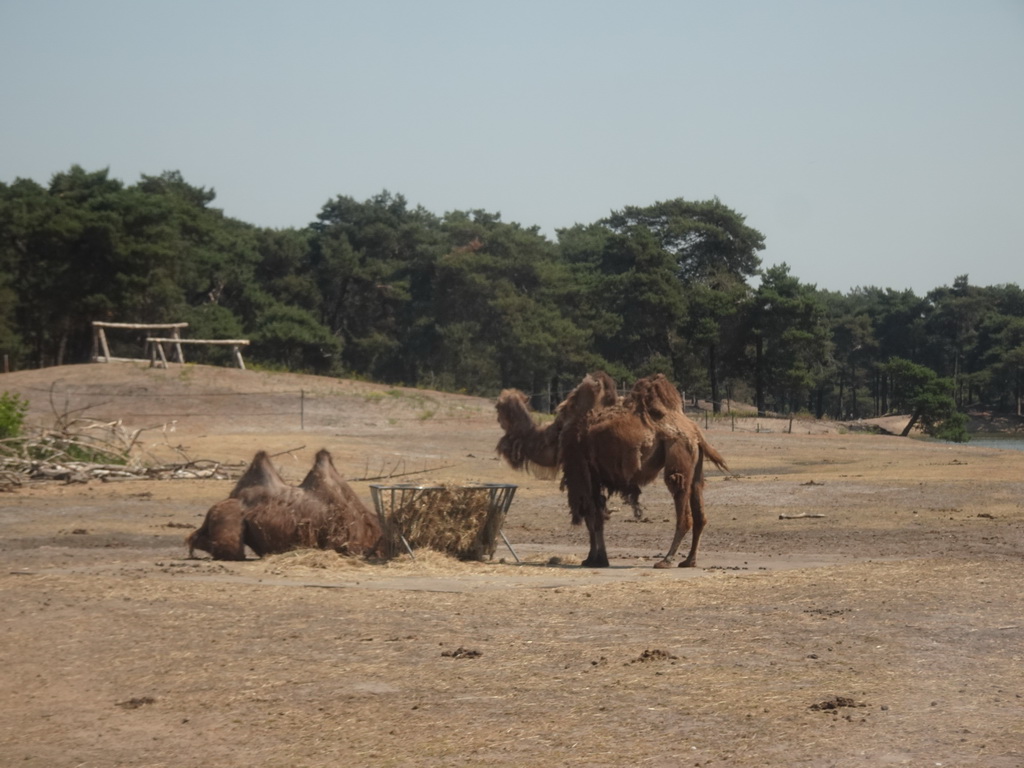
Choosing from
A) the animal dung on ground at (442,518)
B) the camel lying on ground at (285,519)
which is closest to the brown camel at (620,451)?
the animal dung on ground at (442,518)

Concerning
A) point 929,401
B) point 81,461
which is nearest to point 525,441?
point 81,461

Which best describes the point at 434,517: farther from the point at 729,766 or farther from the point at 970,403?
the point at 970,403

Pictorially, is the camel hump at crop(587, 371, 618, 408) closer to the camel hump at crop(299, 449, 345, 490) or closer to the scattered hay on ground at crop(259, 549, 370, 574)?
the camel hump at crop(299, 449, 345, 490)

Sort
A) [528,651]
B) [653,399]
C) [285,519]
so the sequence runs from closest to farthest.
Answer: [528,651]
[285,519]
[653,399]

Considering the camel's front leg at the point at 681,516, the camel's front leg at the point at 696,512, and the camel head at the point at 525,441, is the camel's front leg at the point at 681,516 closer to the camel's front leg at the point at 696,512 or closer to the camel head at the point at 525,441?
the camel's front leg at the point at 696,512

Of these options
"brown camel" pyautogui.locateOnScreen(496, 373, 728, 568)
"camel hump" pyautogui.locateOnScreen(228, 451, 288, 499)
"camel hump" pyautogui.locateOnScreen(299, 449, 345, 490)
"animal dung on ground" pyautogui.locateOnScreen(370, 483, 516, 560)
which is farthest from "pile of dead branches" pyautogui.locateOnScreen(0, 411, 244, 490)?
"brown camel" pyautogui.locateOnScreen(496, 373, 728, 568)

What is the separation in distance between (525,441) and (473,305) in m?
52.5

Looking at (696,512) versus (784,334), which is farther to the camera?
(784,334)

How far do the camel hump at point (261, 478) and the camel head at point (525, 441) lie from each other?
8.03 feet

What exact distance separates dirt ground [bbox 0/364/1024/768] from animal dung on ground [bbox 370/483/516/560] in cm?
40

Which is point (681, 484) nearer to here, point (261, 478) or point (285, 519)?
point (285, 519)

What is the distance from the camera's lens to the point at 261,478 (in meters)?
13.7

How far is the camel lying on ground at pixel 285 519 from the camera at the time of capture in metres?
13.4

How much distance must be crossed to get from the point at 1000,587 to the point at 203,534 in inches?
304
